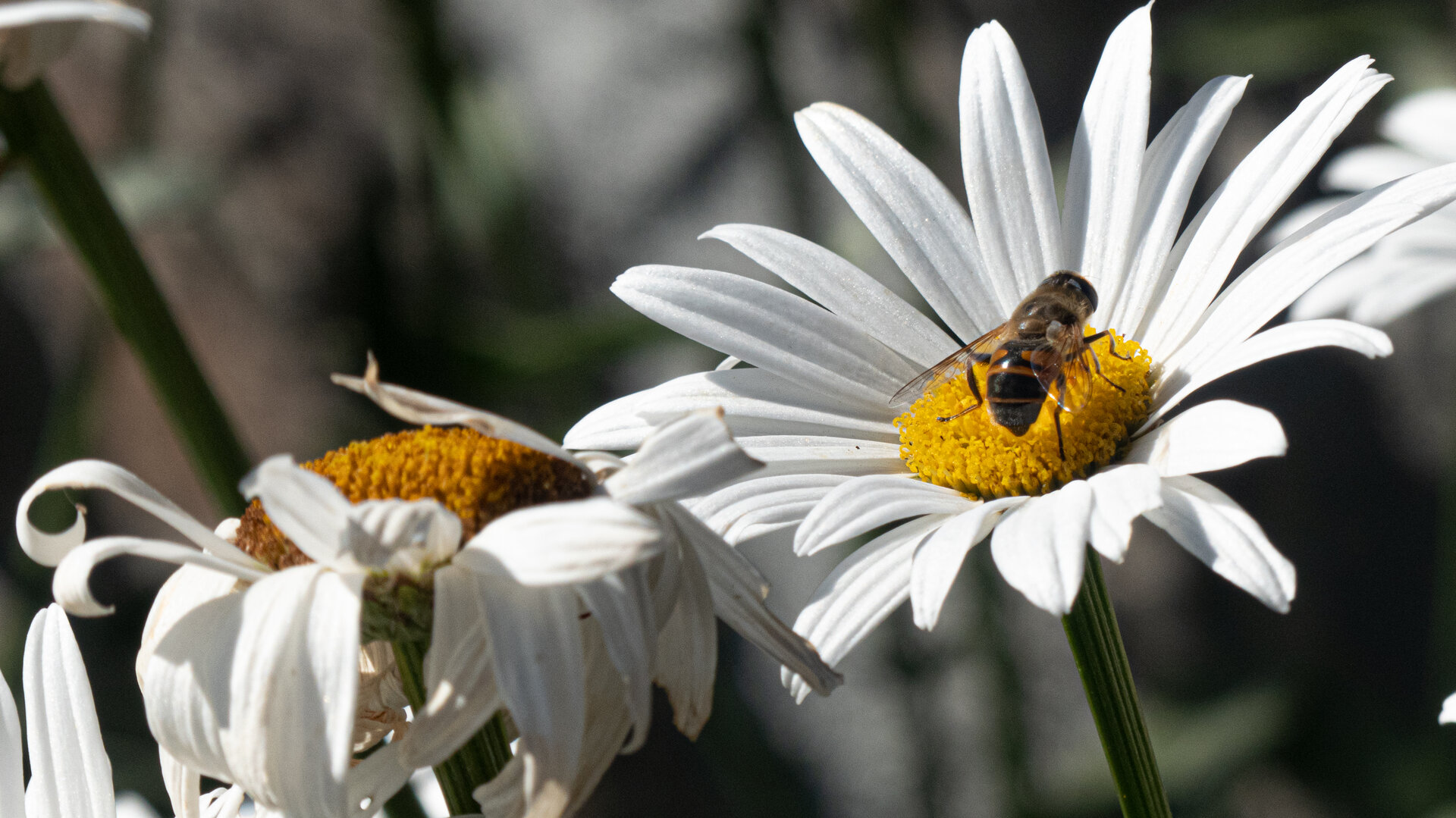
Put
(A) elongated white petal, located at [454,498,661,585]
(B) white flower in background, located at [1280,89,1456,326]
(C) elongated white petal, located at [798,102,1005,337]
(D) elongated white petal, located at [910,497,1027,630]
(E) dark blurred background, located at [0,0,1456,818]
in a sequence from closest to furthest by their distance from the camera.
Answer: (A) elongated white petal, located at [454,498,661,585]
(D) elongated white petal, located at [910,497,1027,630]
(C) elongated white petal, located at [798,102,1005,337]
(B) white flower in background, located at [1280,89,1456,326]
(E) dark blurred background, located at [0,0,1456,818]

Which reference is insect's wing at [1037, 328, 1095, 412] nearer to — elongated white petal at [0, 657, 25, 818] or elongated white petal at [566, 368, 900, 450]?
elongated white petal at [566, 368, 900, 450]

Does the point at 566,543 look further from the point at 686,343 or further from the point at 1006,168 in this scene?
the point at 686,343

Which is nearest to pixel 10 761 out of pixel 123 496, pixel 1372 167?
pixel 123 496

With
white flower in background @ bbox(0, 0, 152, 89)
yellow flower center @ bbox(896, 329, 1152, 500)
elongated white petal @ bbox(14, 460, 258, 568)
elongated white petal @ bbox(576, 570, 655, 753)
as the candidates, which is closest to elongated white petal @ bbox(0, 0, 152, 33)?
white flower in background @ bbox(0, 0, 152, 89)

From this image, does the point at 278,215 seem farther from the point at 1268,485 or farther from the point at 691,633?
the point at 691,633

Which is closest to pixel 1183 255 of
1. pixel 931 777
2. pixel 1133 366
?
pixel 1133 366

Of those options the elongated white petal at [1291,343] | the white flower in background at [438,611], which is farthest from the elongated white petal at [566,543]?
the elongated white petal at [1291,343]

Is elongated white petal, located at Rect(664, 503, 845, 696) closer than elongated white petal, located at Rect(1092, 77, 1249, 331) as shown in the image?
Yes
